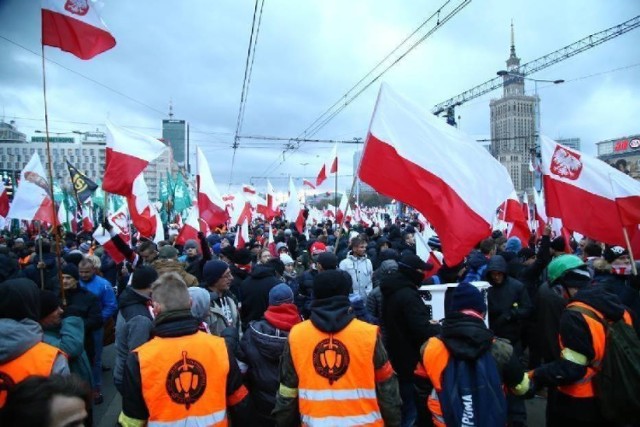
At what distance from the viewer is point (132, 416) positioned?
2736 mm

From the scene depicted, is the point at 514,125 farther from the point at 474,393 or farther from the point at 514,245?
the point at 474,393

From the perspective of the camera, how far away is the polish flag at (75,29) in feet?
17.7

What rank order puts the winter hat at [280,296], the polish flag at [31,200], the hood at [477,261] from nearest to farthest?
the winter hat at [280,296] → the hood at [477,261] → the polish flag at [31,200]

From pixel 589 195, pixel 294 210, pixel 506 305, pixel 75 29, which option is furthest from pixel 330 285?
pixel 294 210

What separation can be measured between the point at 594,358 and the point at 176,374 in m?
2.69

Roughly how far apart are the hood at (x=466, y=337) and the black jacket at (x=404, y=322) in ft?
3.57

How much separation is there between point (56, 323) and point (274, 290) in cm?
171

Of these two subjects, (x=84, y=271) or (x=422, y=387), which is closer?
(x=422, y=387)

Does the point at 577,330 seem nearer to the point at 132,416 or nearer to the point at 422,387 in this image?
the point at 422,387

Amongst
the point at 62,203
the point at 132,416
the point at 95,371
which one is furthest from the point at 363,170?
the point at 62,203

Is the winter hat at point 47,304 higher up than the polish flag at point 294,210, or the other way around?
the polish flag at point 294,210

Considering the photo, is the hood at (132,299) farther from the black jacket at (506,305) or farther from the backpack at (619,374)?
the black jacket at (506,305)

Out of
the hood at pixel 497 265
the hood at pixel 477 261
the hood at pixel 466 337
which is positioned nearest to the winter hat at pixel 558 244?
the hood at pixel 477 261

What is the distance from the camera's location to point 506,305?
5.38 metres
